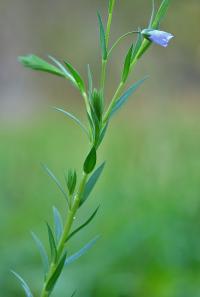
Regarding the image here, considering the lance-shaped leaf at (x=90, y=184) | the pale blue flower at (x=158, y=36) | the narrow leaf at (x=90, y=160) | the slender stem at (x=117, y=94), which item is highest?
the pale blue flower at (x=158, y=36)

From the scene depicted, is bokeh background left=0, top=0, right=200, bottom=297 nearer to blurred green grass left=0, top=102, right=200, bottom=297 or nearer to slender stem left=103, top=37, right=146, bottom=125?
blurred green grass left=0, top=102, right=200, bottom=297

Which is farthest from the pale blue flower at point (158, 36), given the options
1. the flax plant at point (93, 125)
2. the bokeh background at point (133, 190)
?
the bokeh background at point (133, 190)

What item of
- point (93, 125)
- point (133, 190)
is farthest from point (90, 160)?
point (133, 190)

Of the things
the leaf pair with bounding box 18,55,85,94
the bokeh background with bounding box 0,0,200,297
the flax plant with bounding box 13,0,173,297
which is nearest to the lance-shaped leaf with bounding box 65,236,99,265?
the flax plant with bounding box 13,0,173,297

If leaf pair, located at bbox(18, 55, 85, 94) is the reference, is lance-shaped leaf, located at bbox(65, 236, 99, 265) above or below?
A: below

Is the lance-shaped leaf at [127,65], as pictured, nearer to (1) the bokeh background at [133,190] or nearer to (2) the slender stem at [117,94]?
(2) the slender stem at [117,94]

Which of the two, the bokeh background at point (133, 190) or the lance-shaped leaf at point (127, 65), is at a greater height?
the lance-shaped leaf at point (127, 65)
